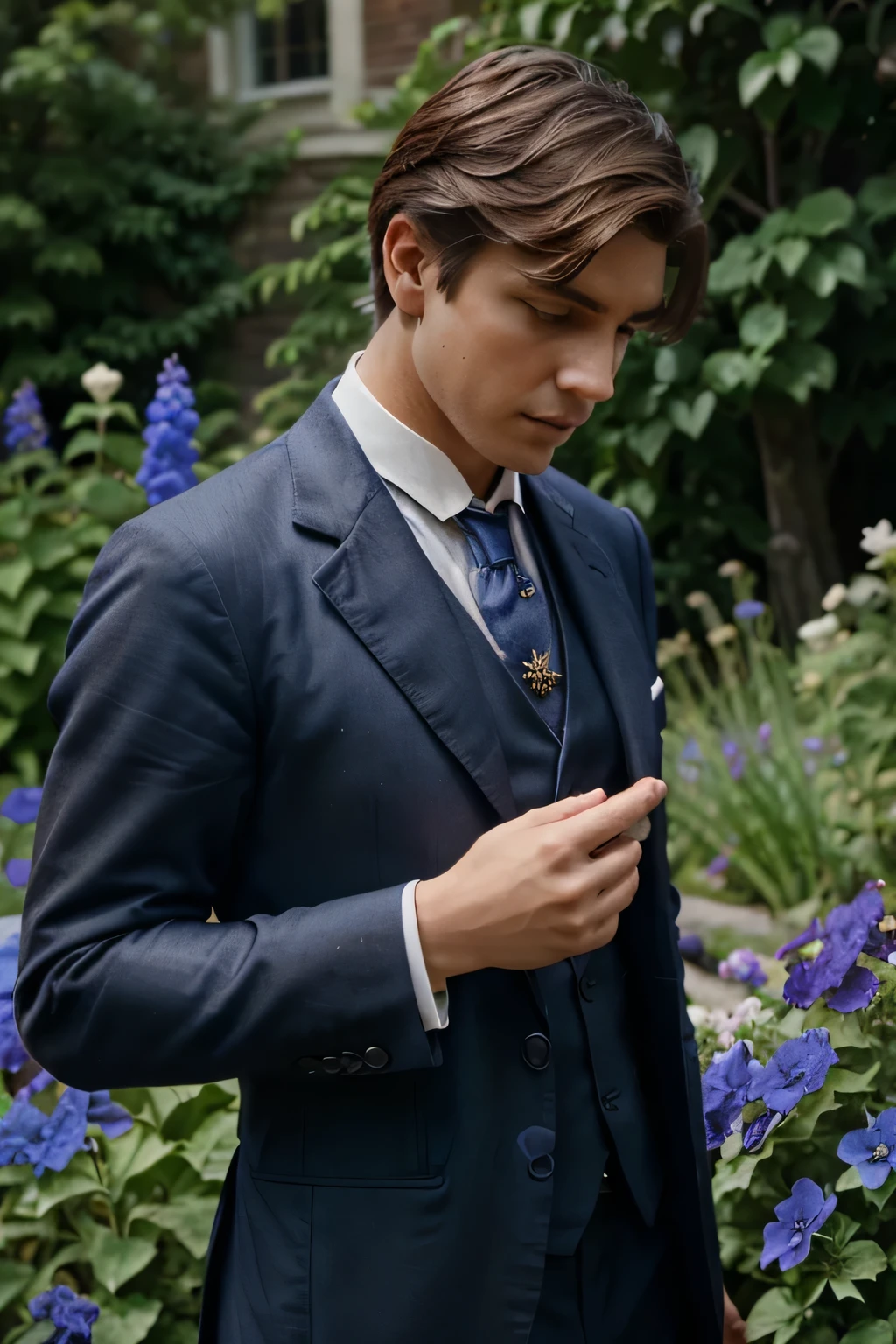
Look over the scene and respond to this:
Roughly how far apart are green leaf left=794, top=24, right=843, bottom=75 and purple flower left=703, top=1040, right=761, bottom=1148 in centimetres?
324

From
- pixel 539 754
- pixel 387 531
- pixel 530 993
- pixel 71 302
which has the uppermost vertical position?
pixel 387 531

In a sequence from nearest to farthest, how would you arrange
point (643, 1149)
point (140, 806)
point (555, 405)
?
point (140, 806), point (555, 405), point (643, 1149)

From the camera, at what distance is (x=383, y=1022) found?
1.04 meters

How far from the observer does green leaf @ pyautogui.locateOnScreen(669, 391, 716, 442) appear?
416cm

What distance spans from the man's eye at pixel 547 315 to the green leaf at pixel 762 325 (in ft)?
10.2

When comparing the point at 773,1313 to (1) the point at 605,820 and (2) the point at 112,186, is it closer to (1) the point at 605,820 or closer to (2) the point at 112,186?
(1) the point at 605,820

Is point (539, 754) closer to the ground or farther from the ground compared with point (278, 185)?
farther from the ground

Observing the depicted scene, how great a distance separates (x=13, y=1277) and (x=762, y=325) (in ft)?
10.7

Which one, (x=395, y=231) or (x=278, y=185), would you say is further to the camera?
(x=278, y=185)

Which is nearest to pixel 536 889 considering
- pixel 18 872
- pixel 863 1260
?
pixel 863 1260

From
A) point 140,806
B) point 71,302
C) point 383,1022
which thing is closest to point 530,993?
point 383,1022

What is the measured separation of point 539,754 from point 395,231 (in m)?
0.47

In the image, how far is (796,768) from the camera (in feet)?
11.4

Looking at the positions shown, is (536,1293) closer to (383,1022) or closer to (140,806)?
(383,1022)
